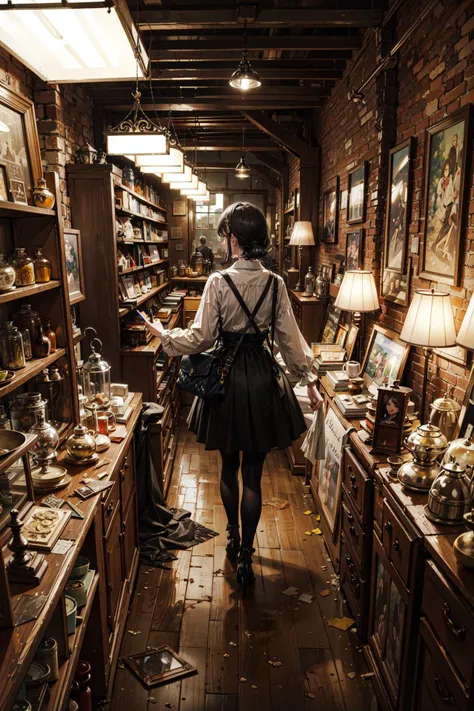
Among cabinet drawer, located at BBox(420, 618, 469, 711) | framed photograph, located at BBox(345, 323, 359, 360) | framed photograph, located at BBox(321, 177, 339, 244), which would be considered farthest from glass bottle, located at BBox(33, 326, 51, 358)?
framed photograph, located at BBox(321, 177, 339, 244)

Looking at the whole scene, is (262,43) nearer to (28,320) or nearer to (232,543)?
(28,320)

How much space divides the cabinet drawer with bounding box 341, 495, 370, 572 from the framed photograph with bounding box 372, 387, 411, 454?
1.43 ft

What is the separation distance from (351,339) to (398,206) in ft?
4.05

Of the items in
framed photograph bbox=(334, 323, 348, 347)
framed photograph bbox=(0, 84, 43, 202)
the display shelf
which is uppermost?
framed photograph bbox=(0, 84, 43, 202)

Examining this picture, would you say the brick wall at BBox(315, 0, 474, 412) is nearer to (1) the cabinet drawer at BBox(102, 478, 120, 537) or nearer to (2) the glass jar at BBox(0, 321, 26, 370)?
(1) the cabinet drawer at BBox(102, 478, 120, 537)

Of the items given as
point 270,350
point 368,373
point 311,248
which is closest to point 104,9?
point 270,350

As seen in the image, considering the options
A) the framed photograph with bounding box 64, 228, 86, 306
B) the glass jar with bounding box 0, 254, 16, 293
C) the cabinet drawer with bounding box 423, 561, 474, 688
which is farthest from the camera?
the framed photograph with bounding box 64, 228, 86, 306

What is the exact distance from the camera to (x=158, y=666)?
251cm

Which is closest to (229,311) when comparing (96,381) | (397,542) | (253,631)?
(96,381)

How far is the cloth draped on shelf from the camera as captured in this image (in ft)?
11.3

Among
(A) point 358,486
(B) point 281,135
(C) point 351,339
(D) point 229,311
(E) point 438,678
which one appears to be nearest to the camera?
(E) point 438,678

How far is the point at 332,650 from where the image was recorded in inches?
103

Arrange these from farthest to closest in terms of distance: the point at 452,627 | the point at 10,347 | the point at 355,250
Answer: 1. the point at 355,250
2. the point at 10,347
3. the point at 452,627

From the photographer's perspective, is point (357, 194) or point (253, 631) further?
point (357, 194)
